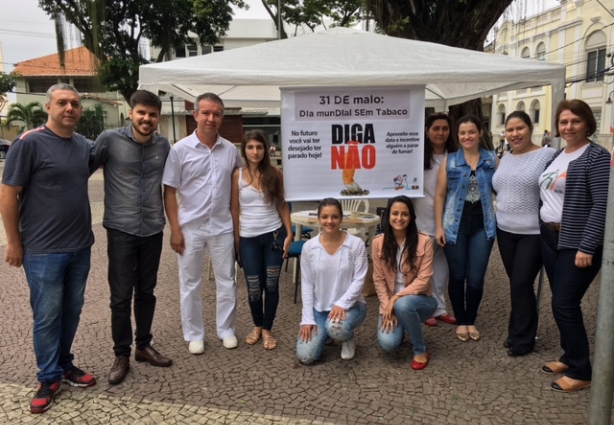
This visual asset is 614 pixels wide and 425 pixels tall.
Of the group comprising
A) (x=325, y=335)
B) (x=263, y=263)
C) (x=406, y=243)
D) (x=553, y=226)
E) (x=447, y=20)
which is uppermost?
(x=447, y=20)

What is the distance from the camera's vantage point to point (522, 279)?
3.41 metres

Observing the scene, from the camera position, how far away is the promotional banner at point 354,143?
378 cm

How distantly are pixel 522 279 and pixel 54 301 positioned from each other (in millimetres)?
3158

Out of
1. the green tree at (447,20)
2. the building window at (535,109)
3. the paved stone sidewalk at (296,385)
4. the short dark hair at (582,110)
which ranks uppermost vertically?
the building window at (535,109)

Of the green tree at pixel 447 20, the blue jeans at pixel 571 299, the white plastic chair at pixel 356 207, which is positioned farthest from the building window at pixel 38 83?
the blue jeans at pixel 571 299

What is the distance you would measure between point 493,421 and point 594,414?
20.7 inches

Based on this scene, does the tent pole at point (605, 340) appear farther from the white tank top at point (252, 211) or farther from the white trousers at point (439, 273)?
the white tank top at point (252, 211)

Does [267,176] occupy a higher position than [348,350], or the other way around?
[267,176]

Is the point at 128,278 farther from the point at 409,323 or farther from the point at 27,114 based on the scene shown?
the point at 27,114

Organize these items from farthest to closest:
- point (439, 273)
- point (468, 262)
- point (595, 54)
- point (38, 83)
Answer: point (38, 83) < point (595, 54) < point (439, 273) < point (468, 262)

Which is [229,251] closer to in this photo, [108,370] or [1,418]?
[108,370]

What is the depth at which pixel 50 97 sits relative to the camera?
2.72 metres

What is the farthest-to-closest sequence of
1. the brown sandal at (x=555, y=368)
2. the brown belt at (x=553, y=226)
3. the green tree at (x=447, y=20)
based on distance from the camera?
the green tree at (x=447, y=20), the brown sandal at (x=555, y=368), the brown belt at (x=553, y=226)

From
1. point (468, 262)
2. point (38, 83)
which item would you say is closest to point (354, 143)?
point (468, 262)
